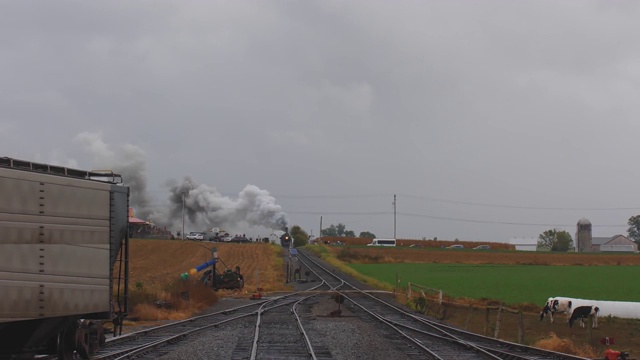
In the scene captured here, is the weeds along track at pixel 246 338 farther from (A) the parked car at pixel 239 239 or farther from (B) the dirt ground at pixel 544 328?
(A) the parked car at pixel 239 239

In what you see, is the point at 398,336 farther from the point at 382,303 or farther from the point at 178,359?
the point at 382,303

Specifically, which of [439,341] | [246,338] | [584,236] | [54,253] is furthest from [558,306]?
[584,236]

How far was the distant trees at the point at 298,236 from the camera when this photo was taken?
147000mm

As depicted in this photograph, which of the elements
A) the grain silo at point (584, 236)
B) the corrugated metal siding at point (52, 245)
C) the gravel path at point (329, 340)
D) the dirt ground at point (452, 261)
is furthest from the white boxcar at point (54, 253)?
the grain silo at point (584, 236)

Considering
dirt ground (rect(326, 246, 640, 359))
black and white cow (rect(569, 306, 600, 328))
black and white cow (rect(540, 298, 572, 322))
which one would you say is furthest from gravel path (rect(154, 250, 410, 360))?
black and white cow (rect(569, 306, 600, 328))

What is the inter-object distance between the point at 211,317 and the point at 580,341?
580 inches

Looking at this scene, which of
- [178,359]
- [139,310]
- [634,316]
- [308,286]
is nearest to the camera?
[178,359]

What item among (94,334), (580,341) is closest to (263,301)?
(580,341)

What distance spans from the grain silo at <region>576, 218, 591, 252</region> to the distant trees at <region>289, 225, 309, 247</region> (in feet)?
237

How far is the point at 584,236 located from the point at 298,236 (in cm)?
7650

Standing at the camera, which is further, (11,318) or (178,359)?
(178,359)

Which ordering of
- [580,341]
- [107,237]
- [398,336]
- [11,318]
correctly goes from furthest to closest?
[580,341], [398,336], [107,237], [11,318]

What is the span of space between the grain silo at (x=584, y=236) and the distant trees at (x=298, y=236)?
7232 centimetres

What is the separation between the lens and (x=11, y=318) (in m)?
10.9
